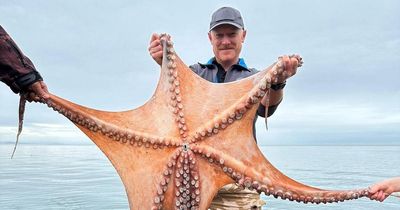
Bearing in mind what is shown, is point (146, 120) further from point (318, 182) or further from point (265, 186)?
point (318, 182)

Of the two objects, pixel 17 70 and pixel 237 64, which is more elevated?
pixel 237 64

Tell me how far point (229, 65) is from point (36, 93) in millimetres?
2466

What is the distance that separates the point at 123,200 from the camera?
1712cm

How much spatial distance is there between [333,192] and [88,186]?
1909 cm

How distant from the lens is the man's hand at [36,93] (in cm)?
368

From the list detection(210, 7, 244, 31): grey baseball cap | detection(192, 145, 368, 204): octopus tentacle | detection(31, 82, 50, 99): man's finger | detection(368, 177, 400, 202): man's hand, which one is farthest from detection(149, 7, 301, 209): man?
detection(368, 177, 400, 202): man's hand

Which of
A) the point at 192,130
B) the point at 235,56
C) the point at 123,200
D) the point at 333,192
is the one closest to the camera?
the point at 333,192

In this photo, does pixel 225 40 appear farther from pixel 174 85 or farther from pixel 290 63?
pixel 290 63

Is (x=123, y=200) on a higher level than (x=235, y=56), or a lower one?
lower

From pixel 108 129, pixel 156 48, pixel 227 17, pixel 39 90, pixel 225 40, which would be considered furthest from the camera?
pixel 225 40

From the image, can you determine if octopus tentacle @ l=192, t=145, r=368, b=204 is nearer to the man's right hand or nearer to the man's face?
the man's right hand

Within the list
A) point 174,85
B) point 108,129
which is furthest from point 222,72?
point 108,129

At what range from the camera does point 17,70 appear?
3.59 m

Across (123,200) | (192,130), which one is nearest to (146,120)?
(192,130)
